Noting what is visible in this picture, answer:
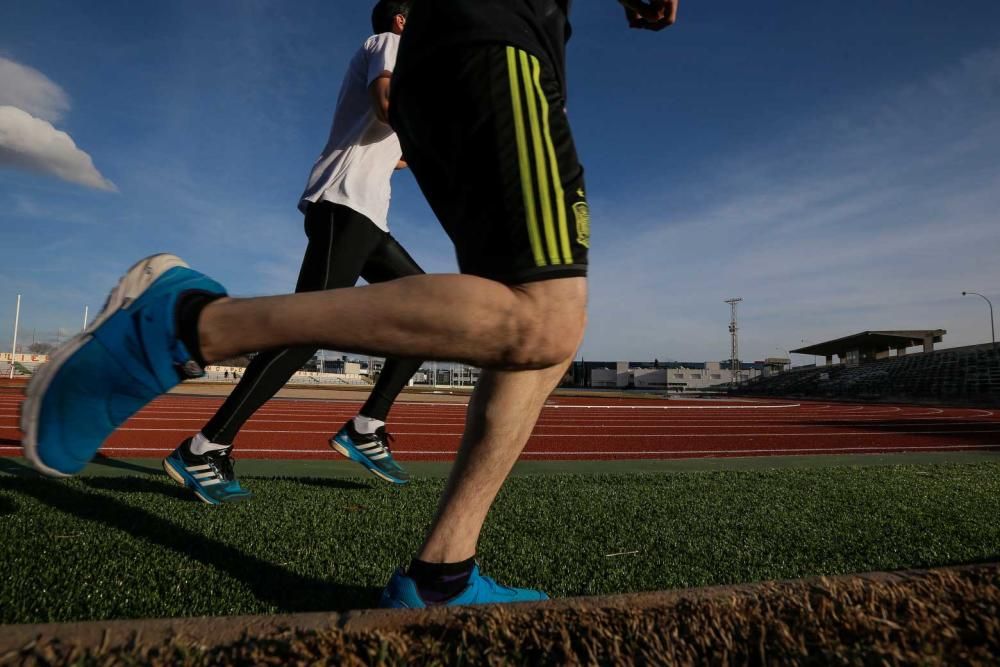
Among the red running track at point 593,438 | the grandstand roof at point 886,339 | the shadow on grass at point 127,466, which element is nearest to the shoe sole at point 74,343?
the shadow on grass at point 127,466

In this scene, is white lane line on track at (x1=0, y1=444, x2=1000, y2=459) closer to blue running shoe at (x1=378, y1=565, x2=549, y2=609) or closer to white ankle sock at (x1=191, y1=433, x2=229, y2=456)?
white ankle sock at (x1=191, y1=433, x2=229, y2=456)

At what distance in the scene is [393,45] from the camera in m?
2.01

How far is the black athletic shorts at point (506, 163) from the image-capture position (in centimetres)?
116

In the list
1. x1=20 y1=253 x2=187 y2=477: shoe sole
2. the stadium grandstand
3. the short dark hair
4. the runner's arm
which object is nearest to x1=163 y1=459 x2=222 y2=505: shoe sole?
x1=20 y1=253 x2=187 y2=477: shoe sole

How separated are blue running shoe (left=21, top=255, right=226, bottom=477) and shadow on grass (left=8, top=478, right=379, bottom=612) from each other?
537mm

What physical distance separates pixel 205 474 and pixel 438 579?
1.55 meters

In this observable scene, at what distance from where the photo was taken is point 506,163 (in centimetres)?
117

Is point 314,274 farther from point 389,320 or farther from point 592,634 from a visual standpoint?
point 592,634

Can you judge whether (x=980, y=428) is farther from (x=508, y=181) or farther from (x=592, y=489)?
(x=508, y=181)

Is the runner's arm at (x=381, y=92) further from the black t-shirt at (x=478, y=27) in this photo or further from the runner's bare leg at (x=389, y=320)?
the runner's bare leg at (x=389, y=320)

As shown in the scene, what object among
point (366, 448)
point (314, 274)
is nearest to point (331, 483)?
point (366, 448)

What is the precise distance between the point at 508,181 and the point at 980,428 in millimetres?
11678

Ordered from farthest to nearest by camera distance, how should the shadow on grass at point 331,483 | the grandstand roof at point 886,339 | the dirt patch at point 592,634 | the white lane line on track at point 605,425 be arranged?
the grandstand roof at point 886,339 → the white lane line on track at point 605,425 → the shadow on grass at point 331,483 → the dirt patch at point 592,634

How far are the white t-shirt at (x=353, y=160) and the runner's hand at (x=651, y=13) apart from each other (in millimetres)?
1087
